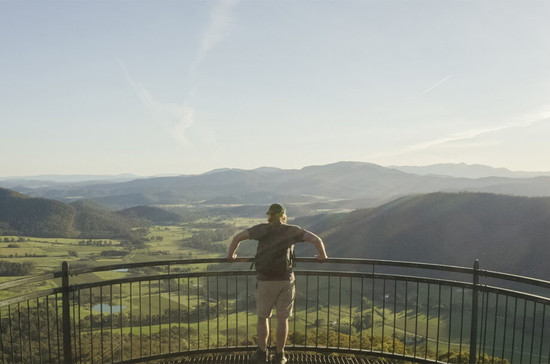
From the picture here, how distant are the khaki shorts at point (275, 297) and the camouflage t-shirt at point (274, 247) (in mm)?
80

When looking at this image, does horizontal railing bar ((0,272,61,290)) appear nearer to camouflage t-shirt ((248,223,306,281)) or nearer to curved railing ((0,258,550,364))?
curved railing ((0,258,550,364))

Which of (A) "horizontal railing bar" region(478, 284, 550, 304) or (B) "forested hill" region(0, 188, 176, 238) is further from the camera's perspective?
(B) "forested hill" region(0, 188, 176, 238)

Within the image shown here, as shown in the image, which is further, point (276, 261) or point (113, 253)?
point (113, 253)

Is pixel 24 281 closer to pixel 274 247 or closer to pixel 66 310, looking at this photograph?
pixel 66 310

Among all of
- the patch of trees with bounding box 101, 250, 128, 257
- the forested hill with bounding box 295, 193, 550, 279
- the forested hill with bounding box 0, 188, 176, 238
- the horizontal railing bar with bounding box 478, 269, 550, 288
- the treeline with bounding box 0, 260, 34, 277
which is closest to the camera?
the horizontal railing bar with bounding box 478, 269, 550, 288

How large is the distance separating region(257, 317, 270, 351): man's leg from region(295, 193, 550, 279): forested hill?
88545 mm

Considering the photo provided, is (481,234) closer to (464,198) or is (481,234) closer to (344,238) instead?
(464,198)

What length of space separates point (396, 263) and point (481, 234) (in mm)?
103303

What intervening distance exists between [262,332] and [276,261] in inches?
38.3

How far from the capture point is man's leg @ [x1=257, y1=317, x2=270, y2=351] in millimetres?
4984

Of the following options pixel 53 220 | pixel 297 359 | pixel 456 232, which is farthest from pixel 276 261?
pixel 53 220

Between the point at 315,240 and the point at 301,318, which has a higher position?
the point at 315,240

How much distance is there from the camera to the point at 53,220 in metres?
174

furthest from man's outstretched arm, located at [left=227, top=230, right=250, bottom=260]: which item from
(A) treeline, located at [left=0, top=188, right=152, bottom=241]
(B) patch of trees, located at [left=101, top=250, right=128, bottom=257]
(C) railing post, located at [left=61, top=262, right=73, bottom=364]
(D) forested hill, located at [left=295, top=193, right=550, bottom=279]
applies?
(A) treeline, located at [left=0, top=188, right=152, bottom=241]
